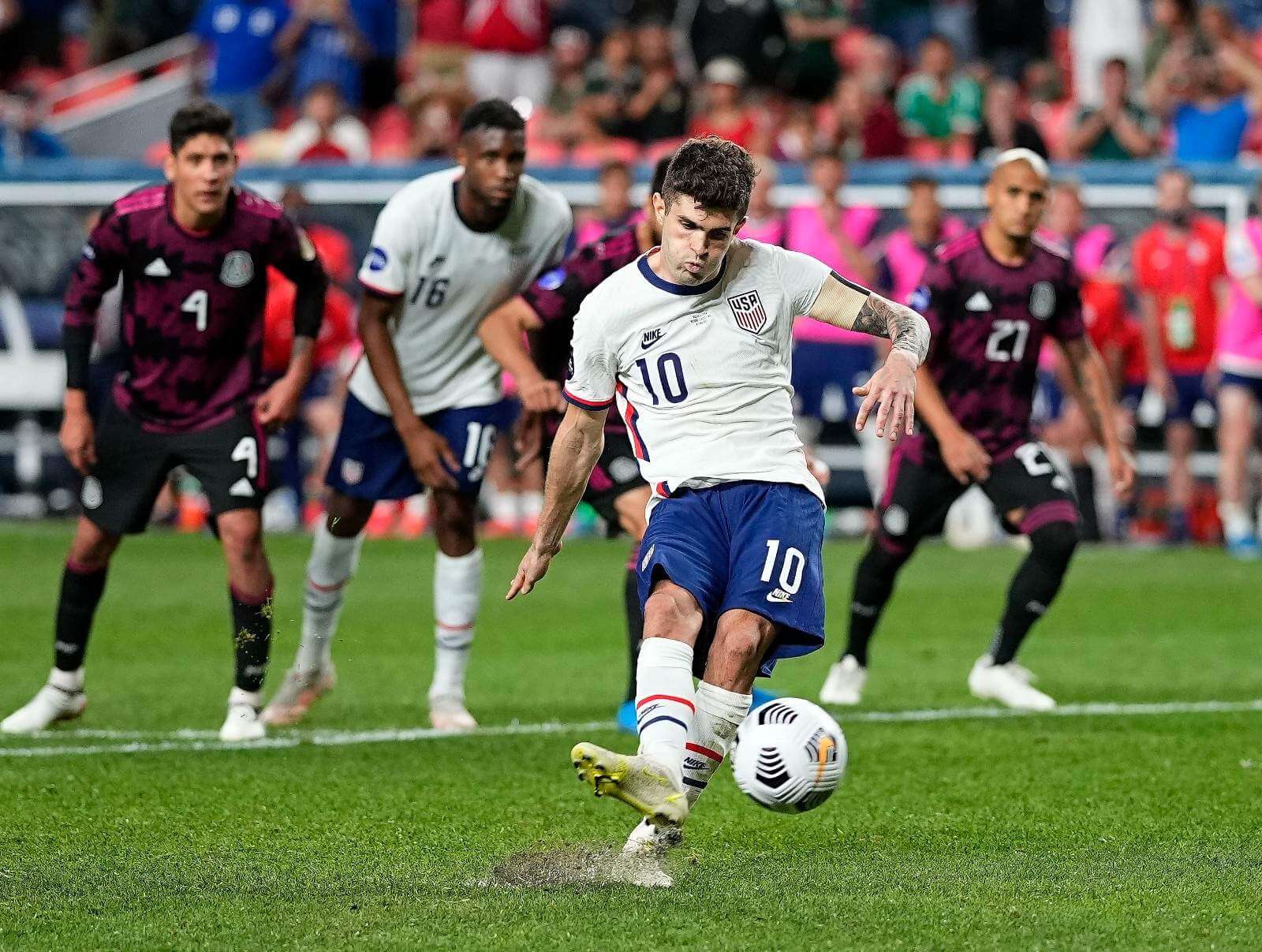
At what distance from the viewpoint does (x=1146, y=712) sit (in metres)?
8.71

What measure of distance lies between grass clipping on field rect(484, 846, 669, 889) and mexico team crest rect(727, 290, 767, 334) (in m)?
1.52

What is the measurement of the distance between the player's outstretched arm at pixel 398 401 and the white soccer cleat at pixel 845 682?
202 centimetres

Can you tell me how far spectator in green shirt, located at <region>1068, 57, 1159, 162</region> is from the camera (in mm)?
17281

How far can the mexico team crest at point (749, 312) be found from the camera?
5.71m

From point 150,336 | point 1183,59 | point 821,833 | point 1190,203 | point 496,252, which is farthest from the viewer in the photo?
→ point 1183,59

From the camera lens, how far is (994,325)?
356 inches

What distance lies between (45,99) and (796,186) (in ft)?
28.2

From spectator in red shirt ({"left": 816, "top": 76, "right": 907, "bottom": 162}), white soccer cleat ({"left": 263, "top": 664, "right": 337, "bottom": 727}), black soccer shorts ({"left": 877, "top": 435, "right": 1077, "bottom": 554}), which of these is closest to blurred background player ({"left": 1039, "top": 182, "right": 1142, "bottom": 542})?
spectator in red shirt ({"left": 816, "top": 76, "right": 907, "bottom": 162})

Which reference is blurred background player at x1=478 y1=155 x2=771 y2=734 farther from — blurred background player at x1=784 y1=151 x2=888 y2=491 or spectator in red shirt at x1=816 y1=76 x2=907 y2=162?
spectator in red shirt at x1=816 y1=76 x2=907 y2=162

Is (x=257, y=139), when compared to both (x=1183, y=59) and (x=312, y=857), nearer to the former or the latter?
(x=1183, y=59)

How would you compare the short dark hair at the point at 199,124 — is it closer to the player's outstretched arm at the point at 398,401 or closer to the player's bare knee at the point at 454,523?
the player's outstretched arm at the point at 398,401

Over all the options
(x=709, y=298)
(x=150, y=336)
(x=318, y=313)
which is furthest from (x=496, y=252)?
(x=709, y=298)

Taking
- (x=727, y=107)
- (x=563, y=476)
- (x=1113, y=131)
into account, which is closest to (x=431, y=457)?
(x=563, y=476)

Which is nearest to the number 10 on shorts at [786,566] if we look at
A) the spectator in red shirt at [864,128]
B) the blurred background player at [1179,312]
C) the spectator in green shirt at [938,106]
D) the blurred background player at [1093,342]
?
the blurred background player at [1093,342]
